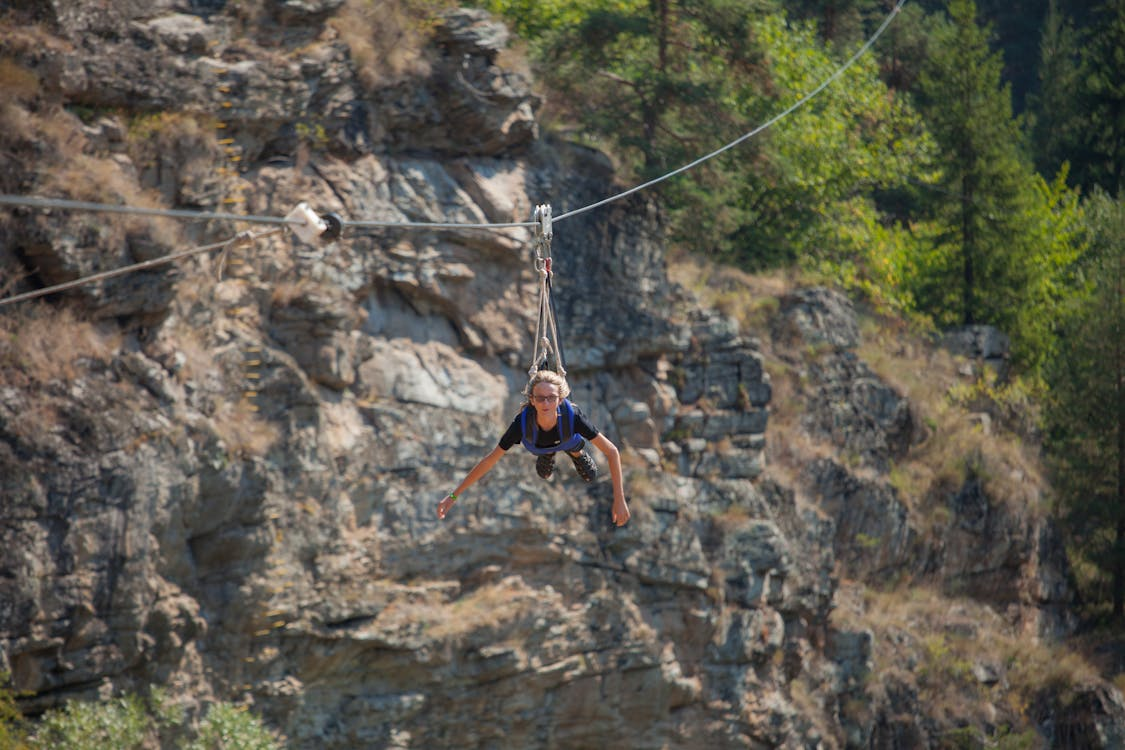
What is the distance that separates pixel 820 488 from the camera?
2580 centimetres

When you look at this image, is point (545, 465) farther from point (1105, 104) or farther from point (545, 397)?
point (1105, 104)

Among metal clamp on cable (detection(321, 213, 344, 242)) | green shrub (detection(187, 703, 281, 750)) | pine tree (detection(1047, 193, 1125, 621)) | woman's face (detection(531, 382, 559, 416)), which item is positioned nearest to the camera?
metal clamp on cable (detection(321, 213, 344, 242))

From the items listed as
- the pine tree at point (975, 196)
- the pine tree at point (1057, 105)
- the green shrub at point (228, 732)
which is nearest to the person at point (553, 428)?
the green shrub at point (228, 732)

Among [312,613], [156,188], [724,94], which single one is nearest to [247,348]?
[156,188]

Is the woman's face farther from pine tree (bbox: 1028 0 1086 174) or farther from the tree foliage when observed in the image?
pine tree (bbox: 1028 0 1086 174)

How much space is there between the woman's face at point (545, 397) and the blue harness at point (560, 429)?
0.18 m

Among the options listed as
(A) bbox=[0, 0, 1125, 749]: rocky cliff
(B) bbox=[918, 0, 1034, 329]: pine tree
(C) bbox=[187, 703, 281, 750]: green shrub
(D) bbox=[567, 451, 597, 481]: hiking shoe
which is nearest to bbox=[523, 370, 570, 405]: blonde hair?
(D) bbox=[567, 451, 597, 481]: hiking shoe

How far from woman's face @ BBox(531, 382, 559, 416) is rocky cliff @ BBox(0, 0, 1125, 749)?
29.4ft

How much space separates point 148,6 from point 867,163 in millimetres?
17823

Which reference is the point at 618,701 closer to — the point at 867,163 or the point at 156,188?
the point at 156,188

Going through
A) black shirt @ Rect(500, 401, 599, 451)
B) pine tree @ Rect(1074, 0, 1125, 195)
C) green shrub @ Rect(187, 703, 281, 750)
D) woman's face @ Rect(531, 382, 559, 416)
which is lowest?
green shrub @ Rect(187, 703, 281, 750)

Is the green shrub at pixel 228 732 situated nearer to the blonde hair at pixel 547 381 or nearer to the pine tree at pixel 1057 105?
the blonde hair at pixel 547 381

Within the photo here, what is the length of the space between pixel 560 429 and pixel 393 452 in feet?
32.5

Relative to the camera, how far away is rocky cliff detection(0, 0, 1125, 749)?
57.6 ft
